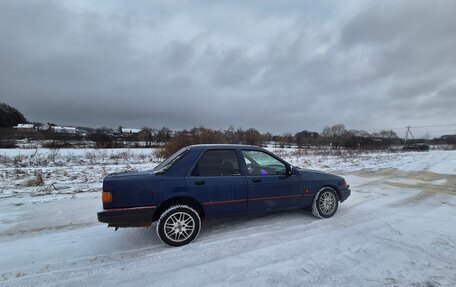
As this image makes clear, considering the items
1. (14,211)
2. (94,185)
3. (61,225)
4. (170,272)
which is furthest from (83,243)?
(94,185)

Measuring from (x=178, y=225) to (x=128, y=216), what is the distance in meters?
0.77

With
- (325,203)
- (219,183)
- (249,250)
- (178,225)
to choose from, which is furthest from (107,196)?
(325,203)

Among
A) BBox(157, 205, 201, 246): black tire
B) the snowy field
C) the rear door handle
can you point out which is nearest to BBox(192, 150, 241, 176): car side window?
the rear door handle

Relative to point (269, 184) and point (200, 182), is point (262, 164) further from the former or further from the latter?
point (200, 182)

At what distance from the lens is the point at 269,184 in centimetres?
428

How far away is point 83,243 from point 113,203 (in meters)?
1.05

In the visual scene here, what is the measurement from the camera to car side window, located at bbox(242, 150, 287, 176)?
4.31 m

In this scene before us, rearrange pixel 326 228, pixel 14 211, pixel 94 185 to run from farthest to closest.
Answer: pixel 94 185
pixel 14 211
pixel 326 228

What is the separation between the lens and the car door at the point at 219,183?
12.5 feet

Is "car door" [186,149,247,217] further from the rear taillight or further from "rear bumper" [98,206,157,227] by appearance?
the rear taillight

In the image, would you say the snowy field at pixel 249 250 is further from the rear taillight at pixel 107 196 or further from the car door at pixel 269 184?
the rear taillight at pixel 107 196

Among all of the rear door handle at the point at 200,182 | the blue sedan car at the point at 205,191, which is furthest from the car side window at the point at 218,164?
the rear door handle at the point at 200,182

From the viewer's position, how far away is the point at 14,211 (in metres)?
5.45

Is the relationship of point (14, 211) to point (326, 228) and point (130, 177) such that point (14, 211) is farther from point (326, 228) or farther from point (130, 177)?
point (326, 228)
